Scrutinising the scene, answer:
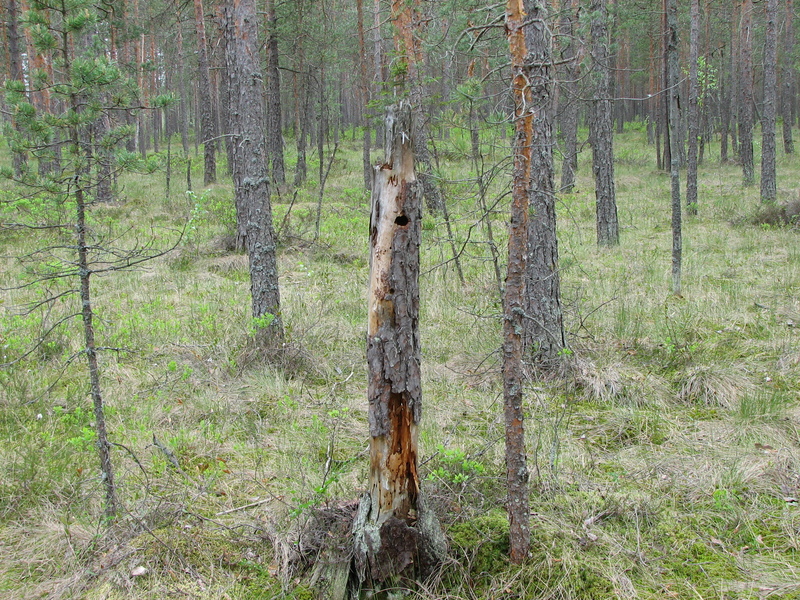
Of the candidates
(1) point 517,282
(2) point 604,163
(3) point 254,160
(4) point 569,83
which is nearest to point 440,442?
(1) point 517,282

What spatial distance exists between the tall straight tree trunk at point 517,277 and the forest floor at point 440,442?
0.14 metres

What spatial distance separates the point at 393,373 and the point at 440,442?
5.56 ft

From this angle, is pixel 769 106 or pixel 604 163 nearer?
pixel 604 163

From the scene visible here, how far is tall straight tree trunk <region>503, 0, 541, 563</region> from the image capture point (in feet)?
8.79

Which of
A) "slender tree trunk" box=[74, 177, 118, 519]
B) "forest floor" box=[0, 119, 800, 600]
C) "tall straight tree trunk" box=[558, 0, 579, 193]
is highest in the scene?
"tall straight tree trunk" box=[558, 0, 579, 193]

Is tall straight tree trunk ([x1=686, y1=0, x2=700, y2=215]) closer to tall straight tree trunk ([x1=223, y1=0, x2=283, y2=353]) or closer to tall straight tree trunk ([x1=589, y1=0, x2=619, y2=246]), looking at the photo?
tall straight tree trunk ([x1=589, y1=0, x2=619, y2=246])

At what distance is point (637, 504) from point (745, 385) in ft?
7.34

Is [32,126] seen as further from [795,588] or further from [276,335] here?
[795,588]

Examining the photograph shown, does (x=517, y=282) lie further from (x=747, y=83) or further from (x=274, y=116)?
(x=747, y=83)

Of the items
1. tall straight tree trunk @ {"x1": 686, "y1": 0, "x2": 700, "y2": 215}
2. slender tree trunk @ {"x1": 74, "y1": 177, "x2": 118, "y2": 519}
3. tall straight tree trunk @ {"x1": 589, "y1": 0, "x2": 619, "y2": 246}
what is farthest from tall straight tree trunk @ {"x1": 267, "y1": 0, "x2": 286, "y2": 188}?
slender tree trunk @ {"x1": 74, "y1": 177, "x2": 118, "y2": 519}

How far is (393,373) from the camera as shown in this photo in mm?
3010

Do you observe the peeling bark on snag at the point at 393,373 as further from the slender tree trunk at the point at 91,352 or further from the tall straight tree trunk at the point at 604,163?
the tall straight tree trunk at the point at 604,163

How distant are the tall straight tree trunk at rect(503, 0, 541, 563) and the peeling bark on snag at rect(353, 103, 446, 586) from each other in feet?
1.56

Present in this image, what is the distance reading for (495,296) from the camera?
765cm
